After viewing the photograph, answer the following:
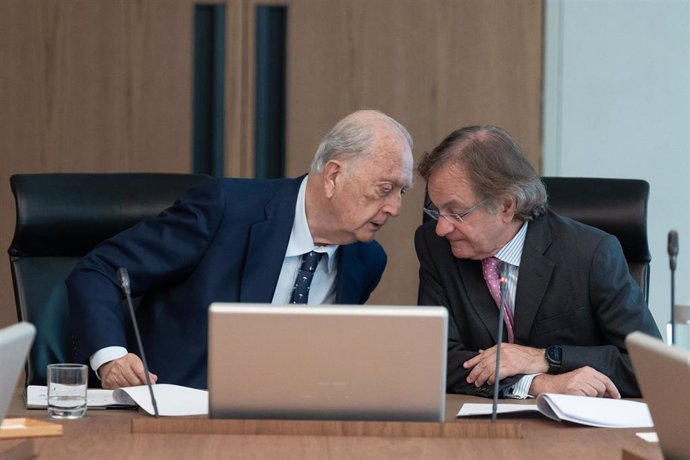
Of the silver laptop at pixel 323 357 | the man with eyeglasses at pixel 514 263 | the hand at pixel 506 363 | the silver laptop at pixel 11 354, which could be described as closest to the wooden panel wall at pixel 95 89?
the man with eyeglasses at pixel 514 263

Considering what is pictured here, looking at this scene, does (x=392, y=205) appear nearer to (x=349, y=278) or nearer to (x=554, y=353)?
(x=349, y=278)

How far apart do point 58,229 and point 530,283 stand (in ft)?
3.74

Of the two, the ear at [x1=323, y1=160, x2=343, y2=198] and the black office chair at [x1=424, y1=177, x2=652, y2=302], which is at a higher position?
the ear at [x1=323, y1=160, x2=343, y2=198]

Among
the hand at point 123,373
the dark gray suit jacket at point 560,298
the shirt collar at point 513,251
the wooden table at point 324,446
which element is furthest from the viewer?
the shirt collar at point 513,251

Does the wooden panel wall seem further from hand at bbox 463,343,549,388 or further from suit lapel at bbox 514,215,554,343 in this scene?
hand at bbox 463,343,549,388

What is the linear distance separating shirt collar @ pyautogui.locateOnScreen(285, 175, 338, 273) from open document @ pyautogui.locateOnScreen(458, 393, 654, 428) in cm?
79

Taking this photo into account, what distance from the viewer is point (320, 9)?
4.24m

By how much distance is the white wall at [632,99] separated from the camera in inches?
166

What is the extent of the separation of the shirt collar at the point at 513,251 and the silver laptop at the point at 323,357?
37.3 inches

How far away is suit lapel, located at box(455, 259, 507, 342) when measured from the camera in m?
2.66

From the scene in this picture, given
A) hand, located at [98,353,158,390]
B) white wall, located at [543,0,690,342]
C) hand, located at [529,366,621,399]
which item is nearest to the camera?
hand, located at [529,366,621,399]

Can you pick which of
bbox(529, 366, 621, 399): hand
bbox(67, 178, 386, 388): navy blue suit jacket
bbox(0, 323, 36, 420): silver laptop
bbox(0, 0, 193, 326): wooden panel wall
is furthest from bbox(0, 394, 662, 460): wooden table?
bbox(0, 0, 193, 326): wooden panel wall

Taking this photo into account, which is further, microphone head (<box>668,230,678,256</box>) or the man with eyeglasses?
the man with eyeglasses

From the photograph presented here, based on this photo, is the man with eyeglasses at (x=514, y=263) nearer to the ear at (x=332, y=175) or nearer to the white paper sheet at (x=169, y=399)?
the ear at (x=332, y=175)
